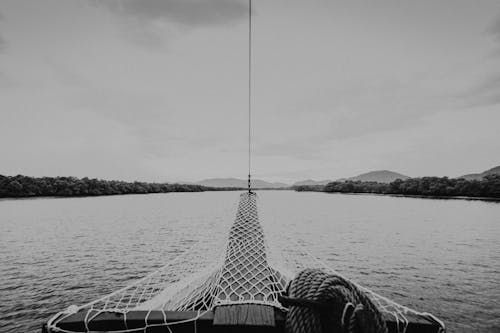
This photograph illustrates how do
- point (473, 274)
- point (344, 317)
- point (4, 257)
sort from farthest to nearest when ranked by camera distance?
point (4, 257)
point (473, 274)
point (344, 317)

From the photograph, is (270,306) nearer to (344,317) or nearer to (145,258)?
(344,317)

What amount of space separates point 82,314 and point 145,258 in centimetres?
1828

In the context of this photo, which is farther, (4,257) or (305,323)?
(4,257)

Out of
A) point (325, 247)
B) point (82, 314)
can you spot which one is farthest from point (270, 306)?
point (325, 247)

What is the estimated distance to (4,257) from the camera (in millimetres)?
18578

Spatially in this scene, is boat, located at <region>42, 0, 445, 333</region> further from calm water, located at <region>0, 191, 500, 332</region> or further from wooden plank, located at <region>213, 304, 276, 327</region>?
calm water, located at <region>0, 191, 500, 332</region>

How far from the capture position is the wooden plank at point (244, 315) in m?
2.27

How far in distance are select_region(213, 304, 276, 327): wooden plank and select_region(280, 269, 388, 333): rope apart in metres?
0.24

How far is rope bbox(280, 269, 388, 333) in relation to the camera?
194cm

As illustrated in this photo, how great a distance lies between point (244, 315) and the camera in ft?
7.75

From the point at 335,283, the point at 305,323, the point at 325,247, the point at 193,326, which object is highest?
the point at 335,283

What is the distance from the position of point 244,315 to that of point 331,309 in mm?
751

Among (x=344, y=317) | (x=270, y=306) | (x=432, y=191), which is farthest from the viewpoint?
(x=432, y=191)

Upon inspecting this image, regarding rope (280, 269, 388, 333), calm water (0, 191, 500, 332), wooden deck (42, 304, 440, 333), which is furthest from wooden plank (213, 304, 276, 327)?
calm water (0, 191, 500, 332)
